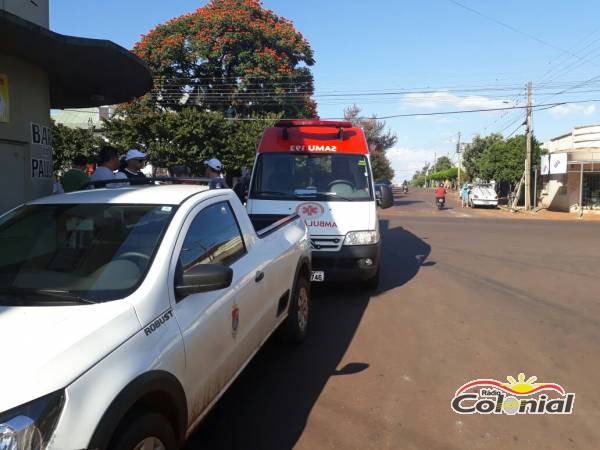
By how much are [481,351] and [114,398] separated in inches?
157

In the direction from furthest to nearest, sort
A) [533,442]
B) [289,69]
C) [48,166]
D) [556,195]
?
[556,195], [289,69], [48,166], [533,442]

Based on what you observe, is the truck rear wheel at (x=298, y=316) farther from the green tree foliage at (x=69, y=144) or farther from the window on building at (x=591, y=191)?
the window on building at (x=591, y=191)

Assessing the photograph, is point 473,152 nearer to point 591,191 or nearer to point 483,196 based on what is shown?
point 483,196

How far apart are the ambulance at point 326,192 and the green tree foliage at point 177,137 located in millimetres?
13542

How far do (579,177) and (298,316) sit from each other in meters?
28.8

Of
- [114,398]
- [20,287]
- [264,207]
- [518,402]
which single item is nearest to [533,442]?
[518,402]

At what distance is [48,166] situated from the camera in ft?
24.0

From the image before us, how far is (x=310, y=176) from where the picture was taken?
25.2 ft

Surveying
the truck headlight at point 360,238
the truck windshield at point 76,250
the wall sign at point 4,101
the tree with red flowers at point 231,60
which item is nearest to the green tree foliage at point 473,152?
the tree with red flowers at point 231,60

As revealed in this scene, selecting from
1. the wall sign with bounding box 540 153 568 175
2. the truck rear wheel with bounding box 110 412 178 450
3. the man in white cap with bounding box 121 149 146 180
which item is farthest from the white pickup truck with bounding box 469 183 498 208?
the truck rear wheel with bounding box 110 412 178 450

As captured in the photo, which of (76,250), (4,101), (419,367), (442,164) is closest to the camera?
(76,250)

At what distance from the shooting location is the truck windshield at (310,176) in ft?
24.6

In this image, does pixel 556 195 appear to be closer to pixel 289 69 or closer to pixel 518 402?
pixel 289 69

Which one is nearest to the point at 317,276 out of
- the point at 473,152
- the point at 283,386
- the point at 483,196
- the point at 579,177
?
the point at 283,386
